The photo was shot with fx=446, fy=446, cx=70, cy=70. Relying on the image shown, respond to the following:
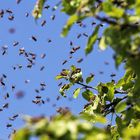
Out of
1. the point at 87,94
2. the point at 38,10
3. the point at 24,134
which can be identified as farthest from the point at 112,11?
the point at 87,94

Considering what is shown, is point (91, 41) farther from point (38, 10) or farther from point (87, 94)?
point (87, 94)

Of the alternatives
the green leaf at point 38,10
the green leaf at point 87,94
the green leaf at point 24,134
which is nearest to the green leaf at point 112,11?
the green leaf at point 38,10

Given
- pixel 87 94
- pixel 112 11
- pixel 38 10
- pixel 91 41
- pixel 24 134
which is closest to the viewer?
pixel 24 134

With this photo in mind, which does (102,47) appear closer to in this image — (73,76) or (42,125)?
(42,125)

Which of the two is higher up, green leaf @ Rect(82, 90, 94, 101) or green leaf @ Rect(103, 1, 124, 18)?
green leaf @ Rect(82, 90, 94, 101)

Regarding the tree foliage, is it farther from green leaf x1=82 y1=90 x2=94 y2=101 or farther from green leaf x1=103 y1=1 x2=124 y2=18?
green leaf x1=82 y1=90 x2=94 y2=101

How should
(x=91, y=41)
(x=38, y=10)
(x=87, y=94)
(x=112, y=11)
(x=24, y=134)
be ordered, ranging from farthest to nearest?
(x=87, y=94), (x=38, y=10), (x=91, y=41), (x=112, y=11), (x=24, y=134)

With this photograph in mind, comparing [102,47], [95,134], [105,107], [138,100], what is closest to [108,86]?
[105,107]

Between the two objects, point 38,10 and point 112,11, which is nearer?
point 112,11

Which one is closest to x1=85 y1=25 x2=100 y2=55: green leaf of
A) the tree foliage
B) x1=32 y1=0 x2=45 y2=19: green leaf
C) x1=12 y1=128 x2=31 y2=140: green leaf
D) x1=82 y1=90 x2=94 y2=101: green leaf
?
the tree foliage

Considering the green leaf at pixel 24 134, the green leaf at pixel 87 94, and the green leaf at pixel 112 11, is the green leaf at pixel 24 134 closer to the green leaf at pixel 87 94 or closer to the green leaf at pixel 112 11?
the green leaf at pixel 112 11

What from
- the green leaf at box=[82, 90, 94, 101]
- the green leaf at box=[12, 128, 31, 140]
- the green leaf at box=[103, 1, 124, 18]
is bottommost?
the green leaf at box=[12, 128, 31, 140]

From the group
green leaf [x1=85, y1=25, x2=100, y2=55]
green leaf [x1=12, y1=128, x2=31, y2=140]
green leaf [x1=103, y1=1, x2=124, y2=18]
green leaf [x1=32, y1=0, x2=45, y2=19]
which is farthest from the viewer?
green leaf [x1=32, y1=0, x2=45, y2=19]

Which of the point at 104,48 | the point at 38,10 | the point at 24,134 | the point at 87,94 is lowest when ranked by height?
the point at 24,134
